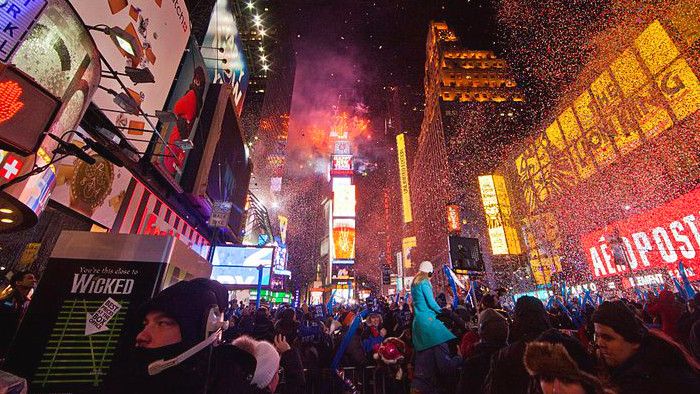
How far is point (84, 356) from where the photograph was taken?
104 inches

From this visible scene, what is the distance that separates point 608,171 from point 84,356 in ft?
117

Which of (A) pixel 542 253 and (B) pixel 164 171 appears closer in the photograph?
(B) pixel 164 171

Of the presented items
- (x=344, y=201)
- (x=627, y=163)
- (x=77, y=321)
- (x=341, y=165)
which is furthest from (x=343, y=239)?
(x=77, y=321)

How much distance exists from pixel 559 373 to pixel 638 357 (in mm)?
855

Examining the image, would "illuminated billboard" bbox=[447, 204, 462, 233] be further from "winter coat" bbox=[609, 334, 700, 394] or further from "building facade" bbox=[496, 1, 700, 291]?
"winter coat" bbox=[609, 334, 700, 394]

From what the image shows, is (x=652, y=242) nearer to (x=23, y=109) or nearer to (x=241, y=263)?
(x=241, y=263)

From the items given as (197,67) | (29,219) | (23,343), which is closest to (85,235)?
(23,343)

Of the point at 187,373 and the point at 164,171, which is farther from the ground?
the point at 164,171

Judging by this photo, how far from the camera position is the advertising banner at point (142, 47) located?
6718 mm

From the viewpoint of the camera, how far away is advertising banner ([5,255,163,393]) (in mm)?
2527

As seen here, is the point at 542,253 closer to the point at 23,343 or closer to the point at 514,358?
the point at 514,358

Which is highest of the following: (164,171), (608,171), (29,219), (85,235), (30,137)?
(608,171)

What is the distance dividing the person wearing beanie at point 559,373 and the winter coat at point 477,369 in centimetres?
115

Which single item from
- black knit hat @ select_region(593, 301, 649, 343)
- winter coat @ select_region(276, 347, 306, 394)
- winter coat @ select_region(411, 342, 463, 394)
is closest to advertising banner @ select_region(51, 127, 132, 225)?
winter coat @ select_region(276, 347, 306, 394)
